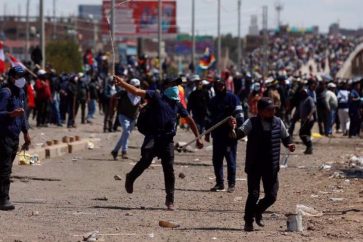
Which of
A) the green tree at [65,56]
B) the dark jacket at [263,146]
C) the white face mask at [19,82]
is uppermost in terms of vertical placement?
the white face mask at [19,82]

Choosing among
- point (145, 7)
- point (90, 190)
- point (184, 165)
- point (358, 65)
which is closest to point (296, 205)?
point (90, 190)

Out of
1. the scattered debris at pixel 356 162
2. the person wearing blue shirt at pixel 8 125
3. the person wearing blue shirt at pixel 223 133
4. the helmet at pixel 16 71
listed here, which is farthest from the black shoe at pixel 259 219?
the scattered debris at pixel 356 162

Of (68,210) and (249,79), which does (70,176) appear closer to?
(68,210)

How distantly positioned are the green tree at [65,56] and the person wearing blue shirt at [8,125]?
61222mm

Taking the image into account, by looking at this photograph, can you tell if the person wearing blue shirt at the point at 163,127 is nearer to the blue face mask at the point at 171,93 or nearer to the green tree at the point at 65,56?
the blue face mask at the point at 171,93

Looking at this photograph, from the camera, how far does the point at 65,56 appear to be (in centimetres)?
8050

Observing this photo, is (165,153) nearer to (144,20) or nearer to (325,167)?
(325,167)

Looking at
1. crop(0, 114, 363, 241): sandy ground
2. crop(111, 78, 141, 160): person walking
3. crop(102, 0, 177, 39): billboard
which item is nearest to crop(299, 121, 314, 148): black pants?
crop(0, 114, 363, 241): sandy ground

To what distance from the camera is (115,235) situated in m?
11.8

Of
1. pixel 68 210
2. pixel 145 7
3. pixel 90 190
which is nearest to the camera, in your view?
pixel 68 210

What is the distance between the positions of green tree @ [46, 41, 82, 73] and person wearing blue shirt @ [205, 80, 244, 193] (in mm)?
58209

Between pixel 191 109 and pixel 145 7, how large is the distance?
53.8 metres

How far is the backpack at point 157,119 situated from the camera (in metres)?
14.5

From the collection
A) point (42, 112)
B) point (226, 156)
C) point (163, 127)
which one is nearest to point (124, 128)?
point (226, 156)
